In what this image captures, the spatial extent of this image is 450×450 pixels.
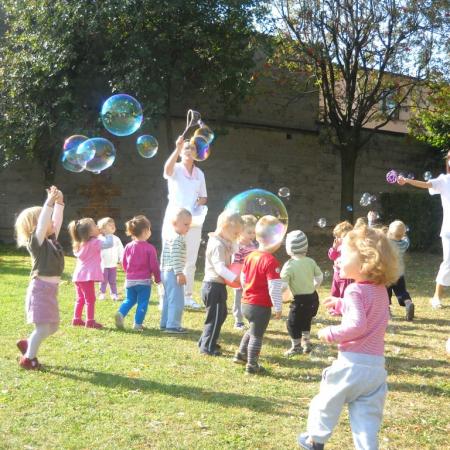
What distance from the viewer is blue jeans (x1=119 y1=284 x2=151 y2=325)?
755 centimetres

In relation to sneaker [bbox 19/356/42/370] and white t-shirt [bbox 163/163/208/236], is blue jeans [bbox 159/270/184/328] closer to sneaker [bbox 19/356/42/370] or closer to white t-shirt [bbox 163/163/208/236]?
white t-shirt [bbox 163/163/208/236]

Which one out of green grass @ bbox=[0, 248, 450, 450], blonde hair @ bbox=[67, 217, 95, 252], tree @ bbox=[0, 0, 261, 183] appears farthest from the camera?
tree @ bbox=[0, 0, 261, 183]

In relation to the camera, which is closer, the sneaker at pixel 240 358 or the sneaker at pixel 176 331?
the sneaker at pixel 240 358

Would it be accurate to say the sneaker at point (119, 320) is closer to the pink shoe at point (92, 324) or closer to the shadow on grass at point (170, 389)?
the pink shoe at point (92, 324)

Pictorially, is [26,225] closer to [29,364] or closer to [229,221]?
[29,364]

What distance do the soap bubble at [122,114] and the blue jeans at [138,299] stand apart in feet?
8.37

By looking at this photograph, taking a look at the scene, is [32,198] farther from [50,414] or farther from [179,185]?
[50,414]

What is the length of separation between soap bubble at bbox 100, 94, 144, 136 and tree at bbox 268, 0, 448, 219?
32.6 feet

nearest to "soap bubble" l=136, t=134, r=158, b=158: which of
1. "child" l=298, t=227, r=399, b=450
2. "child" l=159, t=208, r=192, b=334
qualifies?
"child" l=159, t=208, r=192, b=334

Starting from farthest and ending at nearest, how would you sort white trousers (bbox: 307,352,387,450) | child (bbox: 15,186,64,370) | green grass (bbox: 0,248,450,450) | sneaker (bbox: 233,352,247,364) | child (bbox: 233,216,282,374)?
sneaker (bbox: 233,352,247,364) < child (bbox: 233,216,282,374) < child (bbox: 15,186,64,370) < green grass (bbox: 0,248,450,450) < white trousers (bbox: 307,352,387,450)

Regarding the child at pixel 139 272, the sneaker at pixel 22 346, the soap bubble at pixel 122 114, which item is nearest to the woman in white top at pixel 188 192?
the child at pixel 139 272

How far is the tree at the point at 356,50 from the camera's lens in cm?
1773

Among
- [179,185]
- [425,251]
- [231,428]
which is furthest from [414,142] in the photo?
[231,428]

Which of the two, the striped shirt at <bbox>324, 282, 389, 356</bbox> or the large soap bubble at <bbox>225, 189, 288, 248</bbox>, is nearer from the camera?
the striped shirt at <bbox>324, 282, 389, 356</bbox>
